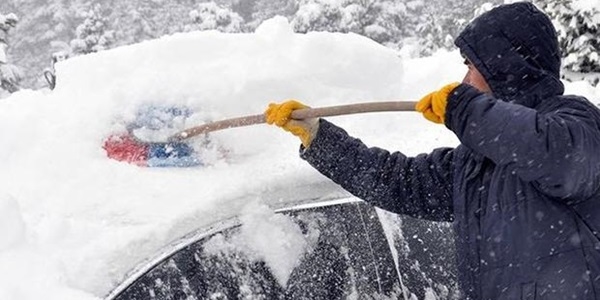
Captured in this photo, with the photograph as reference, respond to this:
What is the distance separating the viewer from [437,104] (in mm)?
2322

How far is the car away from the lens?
2.31 metres

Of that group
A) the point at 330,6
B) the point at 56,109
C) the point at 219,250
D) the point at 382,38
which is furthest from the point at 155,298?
the point at 382,38

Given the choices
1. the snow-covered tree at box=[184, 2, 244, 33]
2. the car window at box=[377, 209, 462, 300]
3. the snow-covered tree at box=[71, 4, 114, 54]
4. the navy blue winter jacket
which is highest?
the navy blue winter jacket

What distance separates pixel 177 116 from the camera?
2963mm

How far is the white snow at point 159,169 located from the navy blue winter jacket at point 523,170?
65 cm

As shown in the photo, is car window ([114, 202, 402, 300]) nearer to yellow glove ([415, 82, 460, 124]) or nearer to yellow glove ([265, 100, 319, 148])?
yellow glove ([265, 100, 319, 148])

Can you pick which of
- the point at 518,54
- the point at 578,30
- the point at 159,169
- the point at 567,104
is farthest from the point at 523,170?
the point at 578,30

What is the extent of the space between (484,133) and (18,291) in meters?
1.39

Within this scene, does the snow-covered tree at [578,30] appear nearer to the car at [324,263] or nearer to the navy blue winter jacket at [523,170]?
the car at [324,263]

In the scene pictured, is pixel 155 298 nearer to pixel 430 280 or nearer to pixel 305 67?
pixel 430 280

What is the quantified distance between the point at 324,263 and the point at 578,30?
7.17 metres

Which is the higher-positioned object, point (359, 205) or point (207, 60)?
point (207, 60)

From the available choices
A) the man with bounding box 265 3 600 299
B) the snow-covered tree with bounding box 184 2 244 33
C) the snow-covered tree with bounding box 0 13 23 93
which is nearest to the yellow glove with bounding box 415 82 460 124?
the man with bounding box 265 3 600 299

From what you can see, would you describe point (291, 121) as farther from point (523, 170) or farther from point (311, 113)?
point (523, 170)
